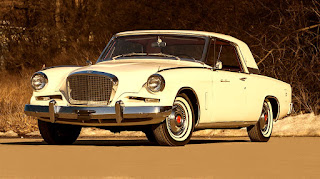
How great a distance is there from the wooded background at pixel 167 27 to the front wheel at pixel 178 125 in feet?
25.0

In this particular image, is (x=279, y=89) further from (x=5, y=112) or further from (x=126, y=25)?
(x=126, y=25)

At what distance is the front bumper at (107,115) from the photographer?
36.0 ft

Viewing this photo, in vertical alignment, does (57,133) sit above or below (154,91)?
below

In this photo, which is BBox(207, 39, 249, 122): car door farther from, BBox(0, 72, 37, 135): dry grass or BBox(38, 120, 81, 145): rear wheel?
BBox(0, 72, 37, 135): dry grass

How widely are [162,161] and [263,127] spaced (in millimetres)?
5073

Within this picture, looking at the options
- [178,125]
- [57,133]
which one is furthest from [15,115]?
[178,125]

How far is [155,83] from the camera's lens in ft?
36.5

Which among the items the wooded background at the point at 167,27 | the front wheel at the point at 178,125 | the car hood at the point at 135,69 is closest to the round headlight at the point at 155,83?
the car hood at the point at 135,69

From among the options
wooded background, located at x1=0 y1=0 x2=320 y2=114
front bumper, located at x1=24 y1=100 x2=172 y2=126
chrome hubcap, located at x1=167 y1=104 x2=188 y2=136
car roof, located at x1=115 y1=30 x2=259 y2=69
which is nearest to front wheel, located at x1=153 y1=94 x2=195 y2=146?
chrome hubcap, located at x1=167 y1=104 x2=188 y2=136

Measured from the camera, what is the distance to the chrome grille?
37.2ft

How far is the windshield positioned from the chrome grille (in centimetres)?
144

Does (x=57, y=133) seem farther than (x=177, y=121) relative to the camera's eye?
Yes

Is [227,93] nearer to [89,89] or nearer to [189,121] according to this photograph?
[189,121]

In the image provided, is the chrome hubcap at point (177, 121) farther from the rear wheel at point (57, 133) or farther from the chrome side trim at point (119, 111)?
the rear wheel at point (57, 133)
